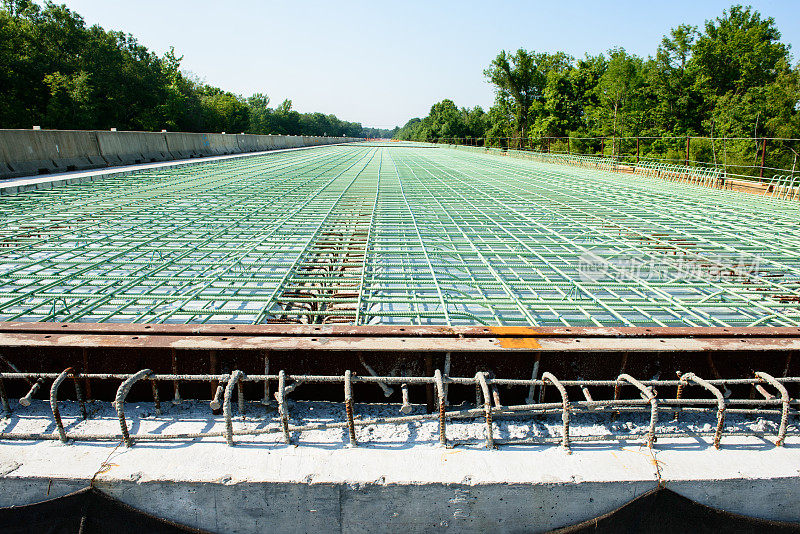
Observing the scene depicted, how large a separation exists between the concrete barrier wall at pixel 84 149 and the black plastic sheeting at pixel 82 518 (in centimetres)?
1326

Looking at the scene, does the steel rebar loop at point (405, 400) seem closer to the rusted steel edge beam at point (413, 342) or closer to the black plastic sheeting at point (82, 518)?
the rusted steel edge beam at point (413, 342)

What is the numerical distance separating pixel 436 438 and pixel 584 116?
72.9m

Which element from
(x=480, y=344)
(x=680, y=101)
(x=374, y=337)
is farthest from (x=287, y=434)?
(x=680, y=101)

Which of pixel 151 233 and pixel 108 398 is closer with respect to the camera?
pixel 108 398

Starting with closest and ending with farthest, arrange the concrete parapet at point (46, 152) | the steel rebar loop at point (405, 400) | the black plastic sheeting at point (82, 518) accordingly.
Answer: the black plastic sheeting at point (82, 518)
the steel rebar loop at point (405, 400)
the concrete parapet at point (46, 152)

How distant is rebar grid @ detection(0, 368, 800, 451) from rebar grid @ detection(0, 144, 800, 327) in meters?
1.04

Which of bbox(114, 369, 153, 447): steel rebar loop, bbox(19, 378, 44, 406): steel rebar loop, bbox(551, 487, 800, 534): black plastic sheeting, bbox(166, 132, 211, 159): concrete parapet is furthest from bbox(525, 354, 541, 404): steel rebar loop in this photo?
bbox(166, 132, 211, 159): concrete parapet

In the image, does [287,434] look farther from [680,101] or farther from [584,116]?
[584,116]

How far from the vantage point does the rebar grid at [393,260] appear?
13.9 ft

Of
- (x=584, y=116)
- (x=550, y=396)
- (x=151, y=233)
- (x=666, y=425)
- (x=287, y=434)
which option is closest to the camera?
(x=287, y=434)

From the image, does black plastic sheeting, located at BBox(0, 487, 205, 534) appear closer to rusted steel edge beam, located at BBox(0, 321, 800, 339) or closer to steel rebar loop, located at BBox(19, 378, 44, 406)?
steel rebar loop, located at BBox(19, 378, 44, 406)

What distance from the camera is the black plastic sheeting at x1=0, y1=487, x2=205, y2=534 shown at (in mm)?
2312

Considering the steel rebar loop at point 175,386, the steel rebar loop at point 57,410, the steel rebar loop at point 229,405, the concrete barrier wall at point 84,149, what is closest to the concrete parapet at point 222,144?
the concrete barrier wall at point 84,149

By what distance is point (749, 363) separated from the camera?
3.05 meters
